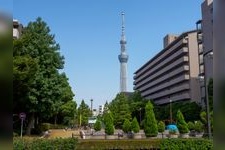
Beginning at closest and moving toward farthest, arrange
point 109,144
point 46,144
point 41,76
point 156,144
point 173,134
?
point 46,144, point 156,144, point 109,144, point 41,76, point 173,134

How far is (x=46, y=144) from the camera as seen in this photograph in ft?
45.7

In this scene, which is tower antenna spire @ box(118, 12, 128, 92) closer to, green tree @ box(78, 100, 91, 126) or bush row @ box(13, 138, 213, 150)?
green tree @ box(78, 100, 91, 126)

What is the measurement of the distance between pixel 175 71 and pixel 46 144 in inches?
2820

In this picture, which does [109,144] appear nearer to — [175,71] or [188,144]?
[188,144]

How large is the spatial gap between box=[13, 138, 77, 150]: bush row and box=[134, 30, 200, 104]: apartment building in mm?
60998

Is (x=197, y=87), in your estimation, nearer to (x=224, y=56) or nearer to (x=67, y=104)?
(x=67, y=104)

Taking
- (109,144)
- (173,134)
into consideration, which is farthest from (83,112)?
(109,144)

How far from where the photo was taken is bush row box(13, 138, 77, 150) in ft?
43.6

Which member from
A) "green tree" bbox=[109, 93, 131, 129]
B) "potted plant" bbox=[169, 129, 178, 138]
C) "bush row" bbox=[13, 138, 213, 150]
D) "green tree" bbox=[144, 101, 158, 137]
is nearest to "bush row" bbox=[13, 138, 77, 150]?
"bush row" bbox=[13, 138, 213, 150]

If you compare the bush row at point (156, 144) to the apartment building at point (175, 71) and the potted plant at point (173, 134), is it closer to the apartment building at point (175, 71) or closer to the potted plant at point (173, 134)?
the potted plant at point (173, 134)

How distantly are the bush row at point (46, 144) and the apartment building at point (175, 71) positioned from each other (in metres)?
61.0

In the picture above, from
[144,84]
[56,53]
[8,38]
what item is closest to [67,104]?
[56,53]

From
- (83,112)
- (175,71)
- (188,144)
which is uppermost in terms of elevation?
(175,71)

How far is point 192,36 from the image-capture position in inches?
2975
